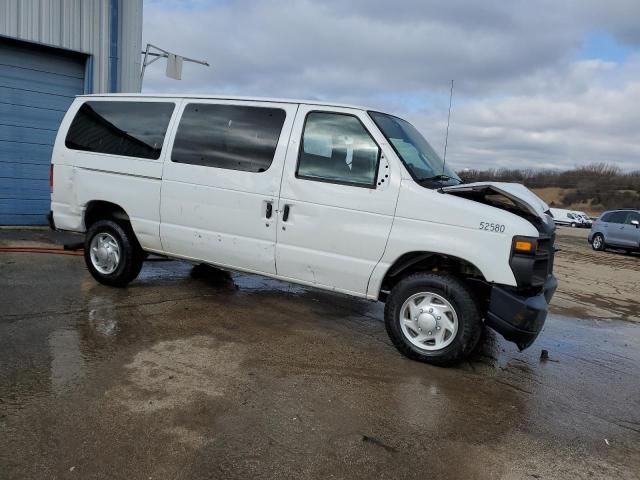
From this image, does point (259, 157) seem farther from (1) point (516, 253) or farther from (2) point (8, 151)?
(2) point (8, 151)

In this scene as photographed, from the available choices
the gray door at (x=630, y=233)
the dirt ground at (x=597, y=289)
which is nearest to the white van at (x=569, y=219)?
the gray door at (x=630, y=233)

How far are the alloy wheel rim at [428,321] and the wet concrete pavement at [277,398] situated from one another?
227mm

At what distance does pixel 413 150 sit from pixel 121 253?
→ 3.46 meters

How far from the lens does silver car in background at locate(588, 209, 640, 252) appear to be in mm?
18266

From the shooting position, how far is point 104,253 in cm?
617

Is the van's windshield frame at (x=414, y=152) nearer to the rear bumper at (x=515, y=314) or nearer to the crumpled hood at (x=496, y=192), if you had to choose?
the crumpled hood at (x=496, y=192)

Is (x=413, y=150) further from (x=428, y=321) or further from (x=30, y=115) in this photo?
(x=30, y=115)

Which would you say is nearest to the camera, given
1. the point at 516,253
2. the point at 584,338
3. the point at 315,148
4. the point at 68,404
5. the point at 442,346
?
the point at 68,404

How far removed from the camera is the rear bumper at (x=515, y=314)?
4.14 metres

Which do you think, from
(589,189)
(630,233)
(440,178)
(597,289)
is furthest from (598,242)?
(589,189)

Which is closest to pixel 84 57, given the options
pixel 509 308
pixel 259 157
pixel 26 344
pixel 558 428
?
pixel 259 157

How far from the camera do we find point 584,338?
607 centimetres

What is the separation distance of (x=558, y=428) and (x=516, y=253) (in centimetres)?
128

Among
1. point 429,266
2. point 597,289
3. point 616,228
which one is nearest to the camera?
point 429,266
